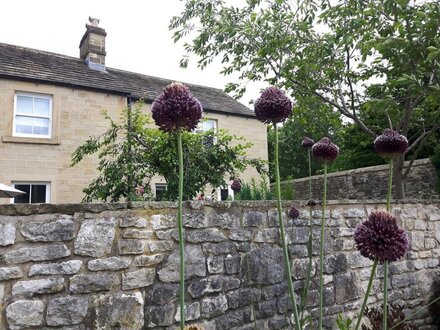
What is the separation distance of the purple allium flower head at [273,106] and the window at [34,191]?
8.93m

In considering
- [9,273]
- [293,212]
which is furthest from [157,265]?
[293,212]

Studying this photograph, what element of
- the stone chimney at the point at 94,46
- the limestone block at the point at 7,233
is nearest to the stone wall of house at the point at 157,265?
the limestone block at the point at 7,233

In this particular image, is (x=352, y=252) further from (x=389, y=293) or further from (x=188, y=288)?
(x=188, y=288)

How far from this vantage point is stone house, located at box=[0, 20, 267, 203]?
8.94 meters

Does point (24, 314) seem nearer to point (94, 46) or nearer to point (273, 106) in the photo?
point (273, 106)

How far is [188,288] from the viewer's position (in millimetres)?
2855

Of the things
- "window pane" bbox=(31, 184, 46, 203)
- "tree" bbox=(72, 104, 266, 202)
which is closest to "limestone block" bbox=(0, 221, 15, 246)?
"tree" bbox=(72, 104, 266, 202)

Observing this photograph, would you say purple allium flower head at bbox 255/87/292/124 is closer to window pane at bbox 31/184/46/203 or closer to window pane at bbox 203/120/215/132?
window pane at bbox 31/184/46/203

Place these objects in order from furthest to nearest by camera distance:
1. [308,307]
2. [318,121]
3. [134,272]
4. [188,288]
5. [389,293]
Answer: [318,121]
[389,293]
[308,307]
[188,288]
[134,272]

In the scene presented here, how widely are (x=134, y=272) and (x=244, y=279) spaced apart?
1008 mm

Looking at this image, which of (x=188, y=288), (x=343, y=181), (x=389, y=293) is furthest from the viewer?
(x=343, y=181)

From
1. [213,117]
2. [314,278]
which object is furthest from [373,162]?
[314,278]

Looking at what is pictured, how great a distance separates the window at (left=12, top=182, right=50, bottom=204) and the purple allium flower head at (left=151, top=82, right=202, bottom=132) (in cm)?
887

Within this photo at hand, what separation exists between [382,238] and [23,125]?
9.71 metres
